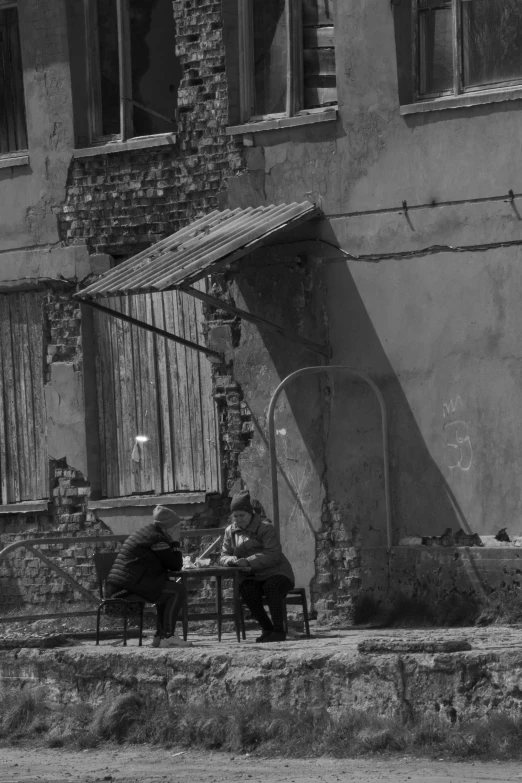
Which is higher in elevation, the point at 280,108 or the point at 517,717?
the point at 280,108

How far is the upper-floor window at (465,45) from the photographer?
44.0 ft

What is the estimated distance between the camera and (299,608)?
14.1 metres

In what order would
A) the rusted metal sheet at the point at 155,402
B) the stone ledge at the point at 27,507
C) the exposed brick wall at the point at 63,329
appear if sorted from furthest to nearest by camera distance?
the stone ledge at the point at 27,507 < the exposed brick wall at the point at 63,329 < the rusted metal sheet at the point at 155,402

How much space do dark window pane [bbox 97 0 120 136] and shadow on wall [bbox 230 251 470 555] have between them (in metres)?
2.23

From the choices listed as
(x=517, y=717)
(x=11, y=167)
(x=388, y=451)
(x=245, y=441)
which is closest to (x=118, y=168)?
(x=11, y=167)

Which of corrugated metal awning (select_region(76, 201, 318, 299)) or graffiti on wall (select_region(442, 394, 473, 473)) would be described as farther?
graffiti on wall (select_region(442, 394, 473, 473))

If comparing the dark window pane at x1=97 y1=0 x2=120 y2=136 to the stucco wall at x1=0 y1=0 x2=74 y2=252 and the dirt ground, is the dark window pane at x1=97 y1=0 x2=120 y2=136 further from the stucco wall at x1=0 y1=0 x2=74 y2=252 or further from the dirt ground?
the dirt ground

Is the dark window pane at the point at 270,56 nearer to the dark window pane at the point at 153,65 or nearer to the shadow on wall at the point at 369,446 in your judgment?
the dark window pane at the point at 153,65

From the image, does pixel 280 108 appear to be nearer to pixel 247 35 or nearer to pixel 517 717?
pixel 247 35

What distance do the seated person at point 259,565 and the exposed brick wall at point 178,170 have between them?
3.35 m

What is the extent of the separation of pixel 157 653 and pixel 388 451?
317 cm

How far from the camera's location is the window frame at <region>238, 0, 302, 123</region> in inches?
570

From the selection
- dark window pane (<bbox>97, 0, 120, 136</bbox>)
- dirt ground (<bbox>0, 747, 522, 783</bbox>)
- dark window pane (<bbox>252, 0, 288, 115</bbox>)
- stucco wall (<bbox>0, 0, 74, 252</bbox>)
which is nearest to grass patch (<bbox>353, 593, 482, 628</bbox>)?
dirt ground (<bbox>0, 747, 522, 783</bbox>)

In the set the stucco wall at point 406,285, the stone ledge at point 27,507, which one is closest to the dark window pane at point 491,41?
the stucco wall at point 406,285
